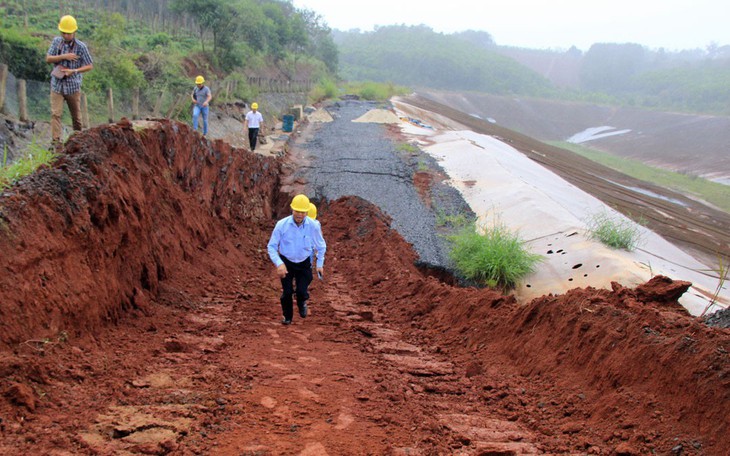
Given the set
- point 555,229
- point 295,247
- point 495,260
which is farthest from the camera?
point 555,229

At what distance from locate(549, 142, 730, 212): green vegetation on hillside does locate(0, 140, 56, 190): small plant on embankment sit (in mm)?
25664

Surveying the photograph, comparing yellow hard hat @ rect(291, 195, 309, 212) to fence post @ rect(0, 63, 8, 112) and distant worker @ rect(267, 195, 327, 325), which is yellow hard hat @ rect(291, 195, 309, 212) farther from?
fence post @ rect(0, 63, 8, 112)

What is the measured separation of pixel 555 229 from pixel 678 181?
896 inches

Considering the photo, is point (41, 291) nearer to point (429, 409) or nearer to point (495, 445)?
point (429, 409)

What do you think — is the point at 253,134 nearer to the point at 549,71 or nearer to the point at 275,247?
the point at 275,247

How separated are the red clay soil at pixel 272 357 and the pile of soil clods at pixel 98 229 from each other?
0.9 inches

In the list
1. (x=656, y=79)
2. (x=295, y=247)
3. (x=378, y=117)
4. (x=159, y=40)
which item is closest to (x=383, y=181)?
(x=295, y=247)

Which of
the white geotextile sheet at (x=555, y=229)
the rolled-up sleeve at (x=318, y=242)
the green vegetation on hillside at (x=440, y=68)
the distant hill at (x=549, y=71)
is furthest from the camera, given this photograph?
the green vegetation on hillside at (x=440, y=68)

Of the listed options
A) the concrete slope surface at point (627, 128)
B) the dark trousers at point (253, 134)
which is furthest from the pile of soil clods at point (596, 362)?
the concrete slope surface at point (627, 128)

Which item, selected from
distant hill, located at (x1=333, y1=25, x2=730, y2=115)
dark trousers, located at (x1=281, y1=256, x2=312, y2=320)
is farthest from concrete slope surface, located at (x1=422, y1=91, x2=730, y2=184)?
dark trousers, located at (x1=281, y1=256, x2=312, y2=320)

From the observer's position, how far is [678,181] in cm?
3072

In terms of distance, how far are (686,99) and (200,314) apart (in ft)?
245

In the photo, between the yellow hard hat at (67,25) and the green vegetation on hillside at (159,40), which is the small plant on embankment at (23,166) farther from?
the green vegetation on hillside at (159,40)

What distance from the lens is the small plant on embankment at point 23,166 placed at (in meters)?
5.60
